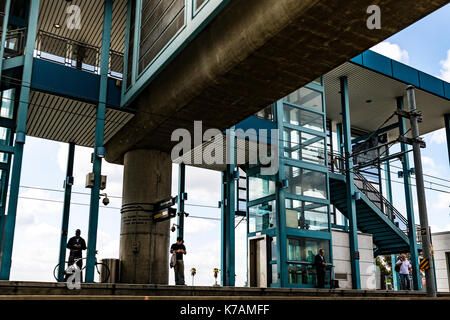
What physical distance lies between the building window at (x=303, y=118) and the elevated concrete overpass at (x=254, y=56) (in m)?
5.90

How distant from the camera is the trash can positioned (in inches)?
676

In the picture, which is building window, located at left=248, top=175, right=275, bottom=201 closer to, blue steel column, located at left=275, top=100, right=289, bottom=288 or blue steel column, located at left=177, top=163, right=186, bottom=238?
blue steel column, located at left=275, top=100, right=289, bottom=288

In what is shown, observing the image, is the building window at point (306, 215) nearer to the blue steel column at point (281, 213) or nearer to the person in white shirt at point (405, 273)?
the blue steel column at point (281, 213)

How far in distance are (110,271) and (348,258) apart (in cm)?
1123

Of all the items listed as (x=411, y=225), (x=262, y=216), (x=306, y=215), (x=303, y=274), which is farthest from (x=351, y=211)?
(x=411, y=225)

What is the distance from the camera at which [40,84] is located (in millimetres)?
15852

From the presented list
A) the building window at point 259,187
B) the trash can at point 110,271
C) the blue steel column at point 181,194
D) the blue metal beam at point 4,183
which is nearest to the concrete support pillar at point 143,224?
the trash can at point 110,271

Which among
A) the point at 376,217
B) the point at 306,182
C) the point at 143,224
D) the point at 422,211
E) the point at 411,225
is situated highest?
the point at 306,182

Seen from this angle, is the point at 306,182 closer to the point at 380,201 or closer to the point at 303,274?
the point at 303,274

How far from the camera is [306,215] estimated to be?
68.0 ft

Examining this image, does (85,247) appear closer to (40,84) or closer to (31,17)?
(40,84)

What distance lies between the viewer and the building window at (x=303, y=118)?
71.4 ft
